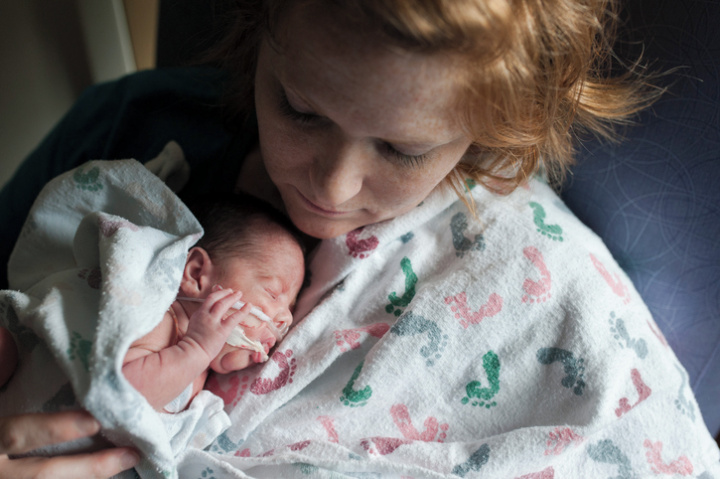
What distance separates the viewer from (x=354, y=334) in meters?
0.85

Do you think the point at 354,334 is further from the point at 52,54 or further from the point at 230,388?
the point at 52,54

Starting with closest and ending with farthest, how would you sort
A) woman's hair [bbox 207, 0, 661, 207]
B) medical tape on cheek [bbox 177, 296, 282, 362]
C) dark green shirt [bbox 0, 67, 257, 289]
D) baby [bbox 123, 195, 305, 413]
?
woman's hair [bbox 207, 0, 661, 207]
baby [bbox 123, 195, 305, 413]
medical tape on cheek [bbox 177, 296, 282, 362]
dark green shirt [bbox 0, 67, 257, 289]

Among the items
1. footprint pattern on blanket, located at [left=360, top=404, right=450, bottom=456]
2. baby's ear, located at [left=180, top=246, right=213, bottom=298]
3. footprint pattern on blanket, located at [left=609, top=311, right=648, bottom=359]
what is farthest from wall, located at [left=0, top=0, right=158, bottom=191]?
footprint pattern on blanket, located at [left=609, top=311, right=648, bottom=359]

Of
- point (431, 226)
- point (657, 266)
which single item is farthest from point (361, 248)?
point (657, 266)

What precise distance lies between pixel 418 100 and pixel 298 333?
417mm

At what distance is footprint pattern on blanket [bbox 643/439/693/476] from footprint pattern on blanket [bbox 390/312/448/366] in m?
0.34

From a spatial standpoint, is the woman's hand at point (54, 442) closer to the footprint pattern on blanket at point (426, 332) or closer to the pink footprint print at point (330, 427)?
the pink footprint print at point (330, 427)

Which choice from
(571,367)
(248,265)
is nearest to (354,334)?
(248,265)

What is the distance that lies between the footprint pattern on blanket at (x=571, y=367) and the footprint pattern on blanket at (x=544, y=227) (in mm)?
188

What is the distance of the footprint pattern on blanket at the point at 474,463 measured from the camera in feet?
2.56

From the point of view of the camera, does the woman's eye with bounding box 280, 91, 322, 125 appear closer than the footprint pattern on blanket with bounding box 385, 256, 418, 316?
Yes

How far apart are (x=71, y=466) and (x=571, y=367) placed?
0.68 metres

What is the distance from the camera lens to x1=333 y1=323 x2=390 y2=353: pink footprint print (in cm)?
84

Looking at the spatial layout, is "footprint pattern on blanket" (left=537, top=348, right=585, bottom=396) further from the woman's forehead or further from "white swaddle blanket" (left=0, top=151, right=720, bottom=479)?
the woman's forehead
